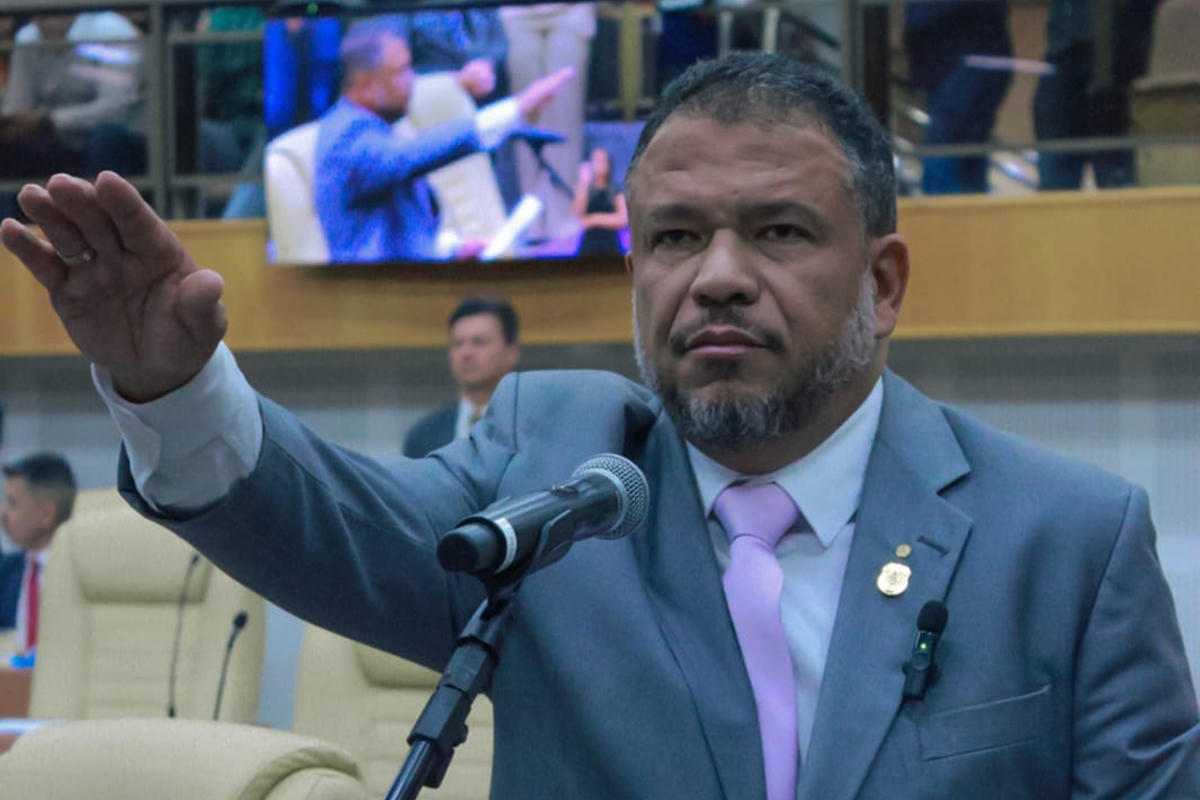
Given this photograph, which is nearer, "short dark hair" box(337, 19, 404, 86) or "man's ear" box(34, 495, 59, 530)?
"man's ear" box(34, 495, 59, 530)

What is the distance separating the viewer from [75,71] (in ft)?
24.0

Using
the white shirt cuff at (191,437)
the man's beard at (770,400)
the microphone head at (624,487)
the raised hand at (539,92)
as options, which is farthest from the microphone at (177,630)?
the microphone head at (624,487)

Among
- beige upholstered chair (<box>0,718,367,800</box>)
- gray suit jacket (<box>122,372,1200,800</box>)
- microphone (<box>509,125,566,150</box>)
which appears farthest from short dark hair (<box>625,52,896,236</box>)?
microphone (<box>509,125,566,150</box>)

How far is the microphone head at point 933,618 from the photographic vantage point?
149 centimetres

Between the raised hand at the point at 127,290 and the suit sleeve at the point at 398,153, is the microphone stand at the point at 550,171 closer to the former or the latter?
the suit sleeve at the point at 398,153

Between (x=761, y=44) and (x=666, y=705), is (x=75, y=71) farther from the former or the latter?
(x=666, y=705)

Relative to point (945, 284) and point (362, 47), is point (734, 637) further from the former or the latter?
point (362, 47)

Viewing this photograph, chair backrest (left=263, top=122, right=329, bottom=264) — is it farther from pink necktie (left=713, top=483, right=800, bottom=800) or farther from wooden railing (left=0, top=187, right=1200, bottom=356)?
pink necktie (left=713, top=483, right=800, bottom=800)

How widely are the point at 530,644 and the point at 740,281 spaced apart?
370 millimetres

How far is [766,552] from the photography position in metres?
1.57

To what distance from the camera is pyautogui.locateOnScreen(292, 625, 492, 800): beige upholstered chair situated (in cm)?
374

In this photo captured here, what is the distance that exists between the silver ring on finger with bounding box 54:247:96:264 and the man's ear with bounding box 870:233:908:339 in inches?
29.3

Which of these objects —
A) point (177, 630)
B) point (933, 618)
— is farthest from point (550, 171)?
point (933, 618)

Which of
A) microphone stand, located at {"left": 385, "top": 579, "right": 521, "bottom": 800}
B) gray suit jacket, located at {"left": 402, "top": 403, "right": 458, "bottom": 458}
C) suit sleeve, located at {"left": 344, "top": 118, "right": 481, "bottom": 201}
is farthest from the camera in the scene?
suit sleeve, located at {"left": 344, "top": 118, "right": 481, "bottom": 201}
